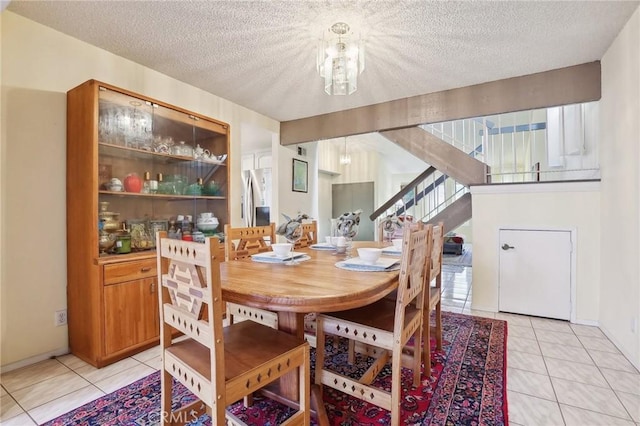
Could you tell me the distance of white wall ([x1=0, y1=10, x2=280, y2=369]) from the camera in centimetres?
198

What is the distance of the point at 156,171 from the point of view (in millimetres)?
2703

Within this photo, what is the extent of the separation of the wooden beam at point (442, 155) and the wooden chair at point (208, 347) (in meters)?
3.10

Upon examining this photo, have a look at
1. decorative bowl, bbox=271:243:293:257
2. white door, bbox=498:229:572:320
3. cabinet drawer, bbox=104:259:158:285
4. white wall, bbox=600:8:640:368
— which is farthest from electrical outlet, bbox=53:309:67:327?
white wall, bbox=600:8:640:368

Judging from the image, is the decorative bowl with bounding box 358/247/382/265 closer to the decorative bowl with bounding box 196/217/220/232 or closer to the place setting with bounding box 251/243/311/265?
the place setting with bounding box 251/243/311/265

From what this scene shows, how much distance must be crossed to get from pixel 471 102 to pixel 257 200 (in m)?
3.43

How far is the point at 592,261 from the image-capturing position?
2734 millimetres

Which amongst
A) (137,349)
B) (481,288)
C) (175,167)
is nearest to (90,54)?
(175,167)

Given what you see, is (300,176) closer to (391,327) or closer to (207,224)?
(207,224)

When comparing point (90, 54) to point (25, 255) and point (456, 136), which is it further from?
point (456, 136)

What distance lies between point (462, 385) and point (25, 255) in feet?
9.84

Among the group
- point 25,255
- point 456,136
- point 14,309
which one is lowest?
point 14,309

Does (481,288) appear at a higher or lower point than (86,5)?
lower

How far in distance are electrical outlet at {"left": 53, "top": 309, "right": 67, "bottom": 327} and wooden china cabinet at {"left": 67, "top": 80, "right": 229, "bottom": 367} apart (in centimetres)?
6

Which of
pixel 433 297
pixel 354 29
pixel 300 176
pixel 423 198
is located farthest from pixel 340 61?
pixel 423 198
